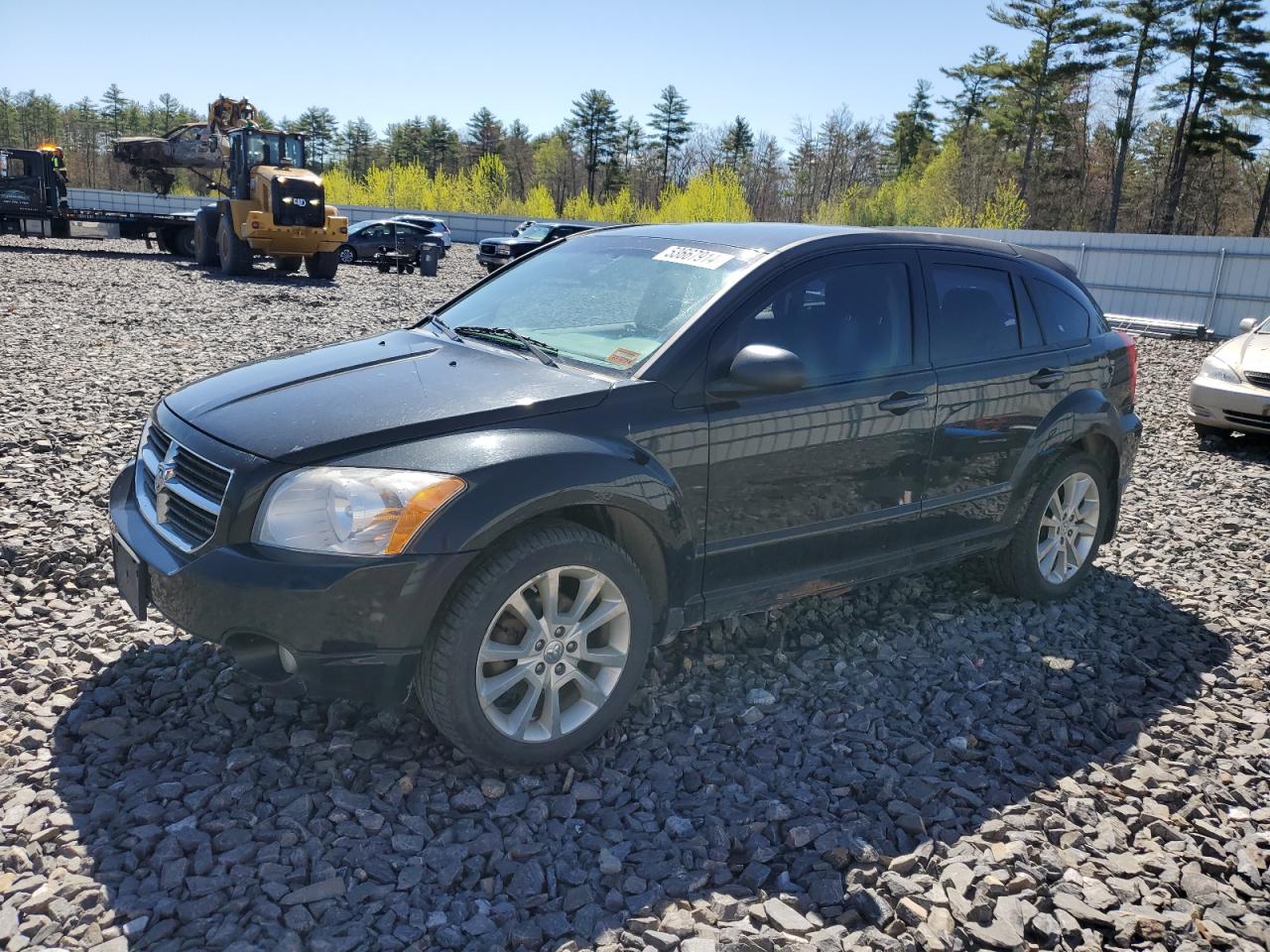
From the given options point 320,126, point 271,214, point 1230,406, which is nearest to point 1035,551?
point 1230,406

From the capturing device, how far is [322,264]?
21.4m

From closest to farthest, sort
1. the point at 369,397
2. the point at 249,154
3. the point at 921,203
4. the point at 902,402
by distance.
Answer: the point at 369,397, the point at 902,402, the point at 249,154, the point at 921,203

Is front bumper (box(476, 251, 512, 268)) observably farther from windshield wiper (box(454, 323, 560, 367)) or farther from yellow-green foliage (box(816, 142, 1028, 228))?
yellow-green foliage (box(816, 142, 1028, 228))

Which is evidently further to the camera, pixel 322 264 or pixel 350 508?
pixel 322 264

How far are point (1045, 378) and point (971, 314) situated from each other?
1.78 feet

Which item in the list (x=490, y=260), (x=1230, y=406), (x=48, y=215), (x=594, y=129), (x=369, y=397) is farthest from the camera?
(x=594, y=129)

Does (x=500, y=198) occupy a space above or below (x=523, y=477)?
above

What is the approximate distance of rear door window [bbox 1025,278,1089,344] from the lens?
480 cm

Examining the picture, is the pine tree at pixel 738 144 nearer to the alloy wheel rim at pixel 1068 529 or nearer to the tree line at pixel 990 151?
the tree line at pixel 990 151

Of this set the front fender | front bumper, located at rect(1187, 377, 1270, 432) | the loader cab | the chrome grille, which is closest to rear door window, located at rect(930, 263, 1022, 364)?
the front fender

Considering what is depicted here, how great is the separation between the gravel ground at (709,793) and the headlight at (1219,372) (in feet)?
15.0

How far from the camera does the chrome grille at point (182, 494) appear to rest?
304 centimetres

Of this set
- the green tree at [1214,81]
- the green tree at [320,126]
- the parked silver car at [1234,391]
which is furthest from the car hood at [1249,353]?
the green tree at [320,126]

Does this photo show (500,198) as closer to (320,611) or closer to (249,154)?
(249,154)
